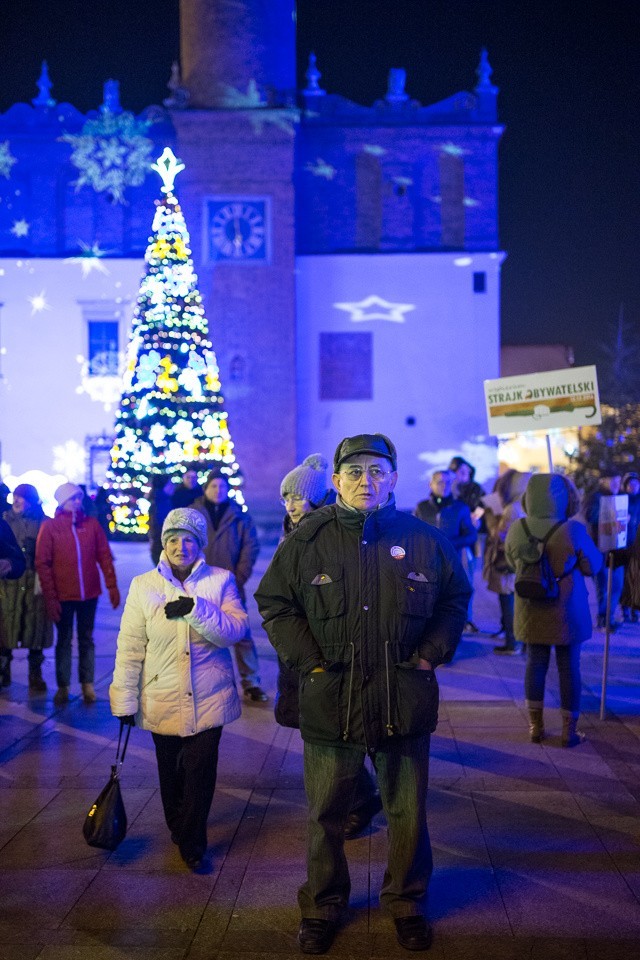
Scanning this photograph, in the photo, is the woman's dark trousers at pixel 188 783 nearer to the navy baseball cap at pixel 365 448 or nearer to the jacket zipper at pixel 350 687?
the jacket zipper at pixel 350 687

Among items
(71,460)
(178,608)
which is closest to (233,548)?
(178,608)

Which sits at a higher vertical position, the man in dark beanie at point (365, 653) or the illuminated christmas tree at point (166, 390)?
the illuminated christmas tree at point (166, 390)

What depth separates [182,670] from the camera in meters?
4.91

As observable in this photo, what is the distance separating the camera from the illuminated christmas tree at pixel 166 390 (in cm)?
2245

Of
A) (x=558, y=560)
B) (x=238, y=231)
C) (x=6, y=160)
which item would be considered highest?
(x=6, y=160)

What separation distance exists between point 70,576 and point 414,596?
4.98m

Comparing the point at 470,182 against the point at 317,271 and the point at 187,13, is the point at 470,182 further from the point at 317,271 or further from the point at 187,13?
the point at 187,13

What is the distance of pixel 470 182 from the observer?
32.0m

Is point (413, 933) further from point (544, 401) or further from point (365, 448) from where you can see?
point (544, 401)

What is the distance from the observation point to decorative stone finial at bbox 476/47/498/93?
32.3 m

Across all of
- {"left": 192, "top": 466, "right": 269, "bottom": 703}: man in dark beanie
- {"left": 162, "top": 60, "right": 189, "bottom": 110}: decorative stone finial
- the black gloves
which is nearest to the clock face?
{"left": 162, "top": 60, "right": 189, "bottom": 110}: decorative stone finial

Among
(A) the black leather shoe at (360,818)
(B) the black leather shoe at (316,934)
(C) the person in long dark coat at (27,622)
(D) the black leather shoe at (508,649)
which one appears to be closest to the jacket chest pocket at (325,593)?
(B) the black leather shoe at (316,934)

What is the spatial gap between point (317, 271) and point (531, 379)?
846 inches

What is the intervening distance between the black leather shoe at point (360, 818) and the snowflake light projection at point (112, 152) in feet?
98.0
